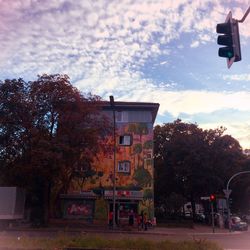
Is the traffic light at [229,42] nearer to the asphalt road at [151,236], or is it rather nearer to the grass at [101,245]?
the grass at [101,245]

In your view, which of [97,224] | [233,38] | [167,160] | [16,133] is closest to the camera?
[233,38]

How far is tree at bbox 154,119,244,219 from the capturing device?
55.6 meters

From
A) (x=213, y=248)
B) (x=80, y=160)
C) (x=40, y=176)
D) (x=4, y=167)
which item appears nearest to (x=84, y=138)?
(x=80, y=160)

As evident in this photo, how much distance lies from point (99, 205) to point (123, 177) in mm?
3827

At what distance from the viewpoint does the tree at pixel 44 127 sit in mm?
37156

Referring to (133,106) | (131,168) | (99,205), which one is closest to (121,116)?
(133,106)

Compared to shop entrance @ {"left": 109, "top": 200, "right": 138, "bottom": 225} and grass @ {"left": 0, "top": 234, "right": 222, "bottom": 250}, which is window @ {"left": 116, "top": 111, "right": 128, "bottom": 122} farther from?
grass @ {"left": 0, "top": 234, "right": 222, "bottom": 250}

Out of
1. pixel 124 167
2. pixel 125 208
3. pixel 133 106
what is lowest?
pixel 125 208

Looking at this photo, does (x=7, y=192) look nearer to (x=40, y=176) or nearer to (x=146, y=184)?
(x=40, y=176)

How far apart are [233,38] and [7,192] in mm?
28052

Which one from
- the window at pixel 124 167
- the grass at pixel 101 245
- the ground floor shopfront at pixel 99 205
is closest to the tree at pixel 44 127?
the ground floor shopfront at pixel 99 205

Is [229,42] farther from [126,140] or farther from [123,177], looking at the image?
[126,140]

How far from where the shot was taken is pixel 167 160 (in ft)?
200

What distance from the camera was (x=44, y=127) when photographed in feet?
126
